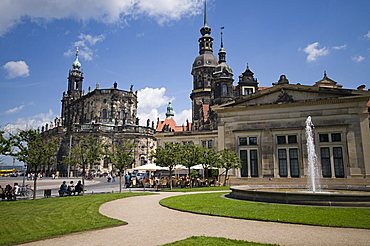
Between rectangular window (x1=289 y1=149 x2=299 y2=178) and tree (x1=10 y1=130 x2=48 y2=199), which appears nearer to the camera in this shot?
tree (x1=10 y1=130 x2=48 y2=199)

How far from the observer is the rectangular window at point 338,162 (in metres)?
28.5

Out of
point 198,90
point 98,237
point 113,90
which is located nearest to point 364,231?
point 98,237

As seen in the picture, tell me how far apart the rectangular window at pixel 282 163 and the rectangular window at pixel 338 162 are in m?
4.70

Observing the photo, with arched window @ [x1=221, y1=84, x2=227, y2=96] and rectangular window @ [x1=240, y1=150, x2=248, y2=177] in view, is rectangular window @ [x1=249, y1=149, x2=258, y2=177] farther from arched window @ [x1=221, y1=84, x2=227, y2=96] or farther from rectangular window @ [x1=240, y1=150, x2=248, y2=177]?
arched window @ [x1=221, y1=84, x2=227, y2=96]

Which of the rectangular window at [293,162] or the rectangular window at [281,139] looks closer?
the rectangular window at [293,162]

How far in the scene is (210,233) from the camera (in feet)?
30.5

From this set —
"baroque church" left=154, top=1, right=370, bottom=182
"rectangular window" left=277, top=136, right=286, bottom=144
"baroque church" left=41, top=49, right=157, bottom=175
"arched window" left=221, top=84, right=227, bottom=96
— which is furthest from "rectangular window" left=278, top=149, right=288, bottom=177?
"baroque church" left=41, top=49, right=157, bottom=175

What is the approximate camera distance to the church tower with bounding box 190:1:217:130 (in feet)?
254

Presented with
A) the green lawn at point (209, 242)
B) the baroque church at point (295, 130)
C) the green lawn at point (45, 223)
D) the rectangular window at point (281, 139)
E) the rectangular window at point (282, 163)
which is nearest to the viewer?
the green lawn at point (209, 242)

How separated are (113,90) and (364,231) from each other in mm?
83289

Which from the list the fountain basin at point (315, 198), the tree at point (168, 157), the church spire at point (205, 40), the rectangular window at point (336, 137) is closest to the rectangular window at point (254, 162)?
the rectangular window at point (336, 137)

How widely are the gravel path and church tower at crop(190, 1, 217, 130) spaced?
6406cm

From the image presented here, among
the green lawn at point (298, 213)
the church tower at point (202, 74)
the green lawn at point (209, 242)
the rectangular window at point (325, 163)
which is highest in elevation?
the church tower at point (202, 74)

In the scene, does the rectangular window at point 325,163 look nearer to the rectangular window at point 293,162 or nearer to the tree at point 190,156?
the rectangular window at point 293,162
